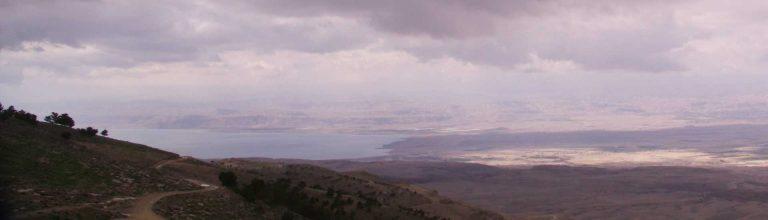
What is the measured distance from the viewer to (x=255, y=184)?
28469 mm

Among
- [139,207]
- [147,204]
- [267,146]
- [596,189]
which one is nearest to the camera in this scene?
[139,207]

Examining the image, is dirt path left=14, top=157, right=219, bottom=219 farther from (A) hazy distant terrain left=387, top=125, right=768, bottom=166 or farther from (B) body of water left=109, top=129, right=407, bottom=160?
(B) body of water left=109, top=129, right=407, bottom=160

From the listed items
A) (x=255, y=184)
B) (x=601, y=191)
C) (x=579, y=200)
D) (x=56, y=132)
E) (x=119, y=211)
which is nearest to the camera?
(x=119, y=211)

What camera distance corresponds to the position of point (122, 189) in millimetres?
22656

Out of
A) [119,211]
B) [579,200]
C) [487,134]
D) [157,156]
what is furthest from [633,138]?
[119,211]

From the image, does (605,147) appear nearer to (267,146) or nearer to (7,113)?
(267,146)

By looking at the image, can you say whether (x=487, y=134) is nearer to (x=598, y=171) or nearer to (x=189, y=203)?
(x=598, y=171)

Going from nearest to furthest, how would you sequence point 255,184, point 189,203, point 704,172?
point 189,203
point 255,184
point 704,172

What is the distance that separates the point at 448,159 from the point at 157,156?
94.4 meters

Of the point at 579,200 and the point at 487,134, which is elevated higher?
the point at 487,134

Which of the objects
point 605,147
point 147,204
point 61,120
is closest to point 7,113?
point 61,120

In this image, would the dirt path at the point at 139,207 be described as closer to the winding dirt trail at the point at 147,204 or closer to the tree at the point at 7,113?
the winding dirt trail at the point at 147,204

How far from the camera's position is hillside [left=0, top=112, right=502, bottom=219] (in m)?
19.0

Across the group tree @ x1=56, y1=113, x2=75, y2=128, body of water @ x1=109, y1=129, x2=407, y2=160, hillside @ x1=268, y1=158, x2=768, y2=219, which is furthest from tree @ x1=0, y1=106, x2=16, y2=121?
body of water @ x1=109, y1=129, x2=407, y2=160
